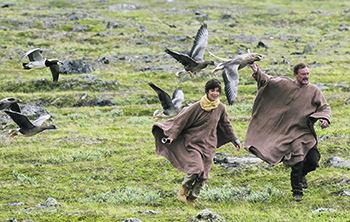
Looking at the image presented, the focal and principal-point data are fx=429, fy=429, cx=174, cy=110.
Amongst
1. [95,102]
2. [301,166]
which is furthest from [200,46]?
[95,102]

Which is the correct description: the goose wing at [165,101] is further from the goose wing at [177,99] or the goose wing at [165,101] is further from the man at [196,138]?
the man at [196,138]

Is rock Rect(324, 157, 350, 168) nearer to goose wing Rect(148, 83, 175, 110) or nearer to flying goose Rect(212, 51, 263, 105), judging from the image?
flying goose Rect(212, 51, 263, 105)

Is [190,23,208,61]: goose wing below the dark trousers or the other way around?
the other way around

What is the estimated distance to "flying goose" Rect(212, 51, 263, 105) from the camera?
9.38 metres

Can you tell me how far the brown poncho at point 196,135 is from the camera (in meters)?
9.05

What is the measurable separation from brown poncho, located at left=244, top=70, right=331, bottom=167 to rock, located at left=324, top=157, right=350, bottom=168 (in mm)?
2530

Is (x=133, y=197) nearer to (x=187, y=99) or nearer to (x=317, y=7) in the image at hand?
(x=187, y=99)

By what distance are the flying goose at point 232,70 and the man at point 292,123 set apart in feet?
1.20

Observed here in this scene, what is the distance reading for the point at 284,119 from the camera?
9.24m

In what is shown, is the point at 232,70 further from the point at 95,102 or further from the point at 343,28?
the point at 343,28

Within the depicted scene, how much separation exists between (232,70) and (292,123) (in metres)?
1.80

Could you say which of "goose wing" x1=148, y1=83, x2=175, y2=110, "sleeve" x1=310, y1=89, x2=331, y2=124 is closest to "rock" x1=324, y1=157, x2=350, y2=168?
"sleeve" x1=310, y1=89, x2=331, y2=124

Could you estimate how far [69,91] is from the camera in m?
26.6

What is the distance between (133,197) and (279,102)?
385 centimetres
